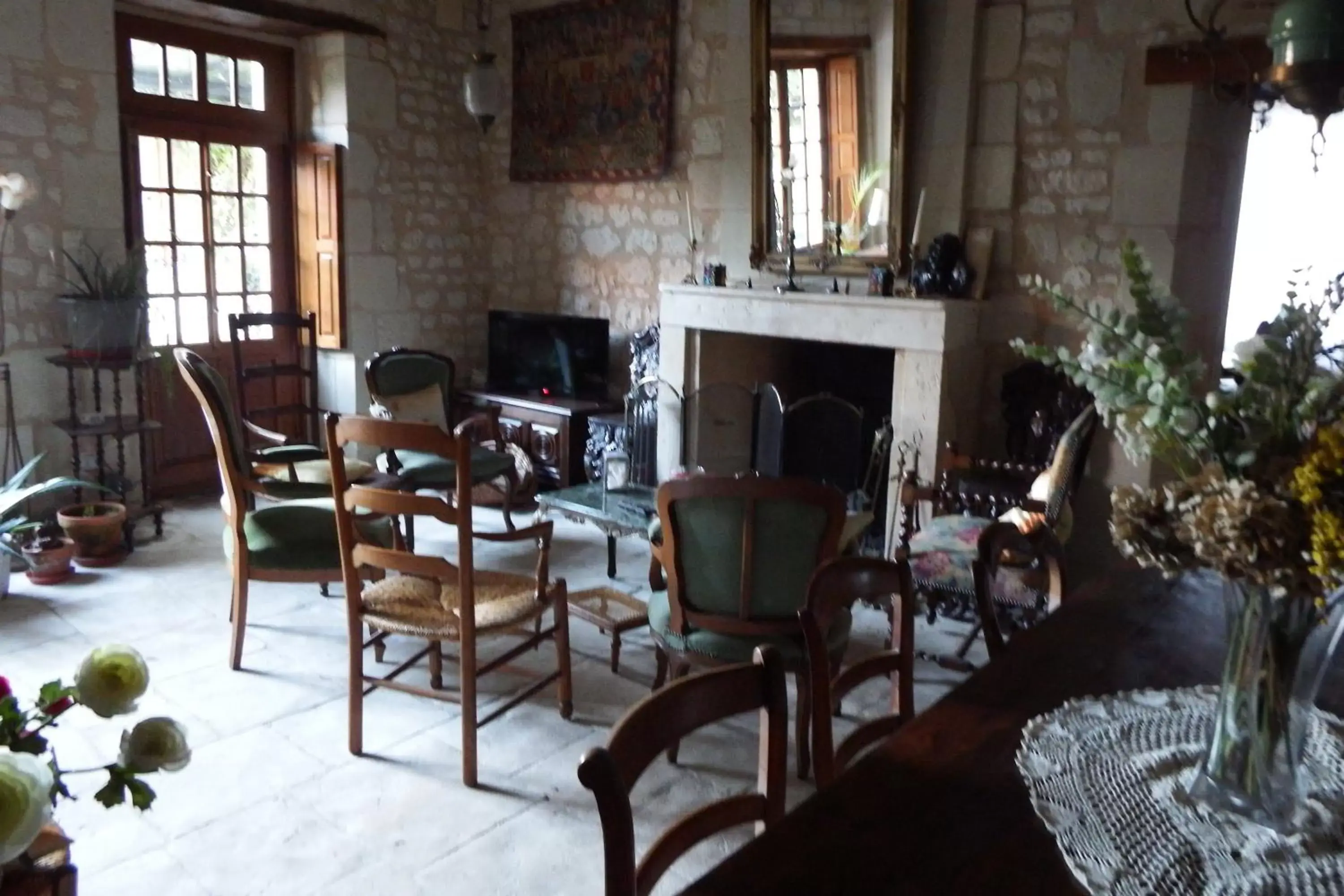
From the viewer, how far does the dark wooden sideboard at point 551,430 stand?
18.4ft

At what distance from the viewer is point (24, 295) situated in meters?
4.73

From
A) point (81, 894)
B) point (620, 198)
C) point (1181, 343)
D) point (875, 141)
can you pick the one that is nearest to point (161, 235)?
point (620, 198)

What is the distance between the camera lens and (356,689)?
9.38 feet

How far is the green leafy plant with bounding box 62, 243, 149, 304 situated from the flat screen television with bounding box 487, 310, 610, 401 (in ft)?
6.48

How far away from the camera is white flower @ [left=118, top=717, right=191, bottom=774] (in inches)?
41.1

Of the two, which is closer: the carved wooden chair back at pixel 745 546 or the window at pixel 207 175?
the carved wooden chair back at pixel 745 546

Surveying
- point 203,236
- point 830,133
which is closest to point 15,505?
point 203,236

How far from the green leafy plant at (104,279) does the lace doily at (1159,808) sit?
455cm

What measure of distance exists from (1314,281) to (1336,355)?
3.68 metres

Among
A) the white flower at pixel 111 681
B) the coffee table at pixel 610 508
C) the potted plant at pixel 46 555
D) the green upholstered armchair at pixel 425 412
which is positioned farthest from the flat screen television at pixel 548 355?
the white flower at pixel 111 681

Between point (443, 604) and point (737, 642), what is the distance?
2.87 feet

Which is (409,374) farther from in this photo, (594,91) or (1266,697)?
(1266,697)

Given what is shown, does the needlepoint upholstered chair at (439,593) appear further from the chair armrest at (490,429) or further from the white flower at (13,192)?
the chair armrest at (490,429)

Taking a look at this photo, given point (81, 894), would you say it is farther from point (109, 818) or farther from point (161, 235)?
point (161, 235)
